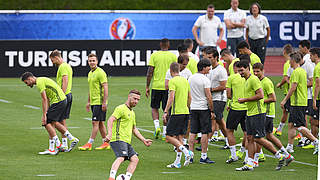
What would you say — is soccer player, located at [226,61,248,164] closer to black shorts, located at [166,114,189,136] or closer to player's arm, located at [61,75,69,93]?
black shorts, located at [166,114,189,136]

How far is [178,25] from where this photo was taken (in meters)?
34.4

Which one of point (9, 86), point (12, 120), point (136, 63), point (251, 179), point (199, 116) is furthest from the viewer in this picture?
point (136, 63)

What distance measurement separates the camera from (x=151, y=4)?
45344 mm

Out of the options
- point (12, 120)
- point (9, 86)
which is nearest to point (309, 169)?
point (12, 120)

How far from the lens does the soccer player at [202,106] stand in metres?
13.8

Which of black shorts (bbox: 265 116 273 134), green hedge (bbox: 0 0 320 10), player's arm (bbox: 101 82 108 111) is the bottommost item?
black shorts (bbox: 265 116 273 134)

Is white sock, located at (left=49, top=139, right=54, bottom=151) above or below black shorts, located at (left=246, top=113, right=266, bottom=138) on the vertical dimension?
below

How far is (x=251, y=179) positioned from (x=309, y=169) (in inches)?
67.5

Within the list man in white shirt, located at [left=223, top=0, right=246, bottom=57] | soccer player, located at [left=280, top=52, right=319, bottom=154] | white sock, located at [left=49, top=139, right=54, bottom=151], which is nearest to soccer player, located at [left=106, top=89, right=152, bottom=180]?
white sock, located at [left=49, top=139, right=54, bottom=151]

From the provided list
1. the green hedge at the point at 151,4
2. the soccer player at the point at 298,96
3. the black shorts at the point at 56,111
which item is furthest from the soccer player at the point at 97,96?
the green hedge at the point at 151,4

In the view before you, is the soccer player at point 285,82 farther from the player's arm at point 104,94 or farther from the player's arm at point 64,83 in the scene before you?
the player's arm at point 64,83

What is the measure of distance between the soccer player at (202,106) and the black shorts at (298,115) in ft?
7.08

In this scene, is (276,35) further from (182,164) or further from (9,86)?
(182,164)

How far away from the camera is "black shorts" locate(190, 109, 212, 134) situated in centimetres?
1384
